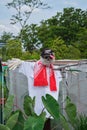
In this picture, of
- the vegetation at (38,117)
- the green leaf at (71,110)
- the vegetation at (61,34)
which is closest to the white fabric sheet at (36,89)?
the vegetation at (38,117)

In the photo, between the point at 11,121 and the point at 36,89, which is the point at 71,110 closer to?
the point at 36,89

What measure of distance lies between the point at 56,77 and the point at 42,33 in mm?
22611

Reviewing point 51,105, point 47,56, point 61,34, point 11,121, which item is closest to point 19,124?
point 11,121

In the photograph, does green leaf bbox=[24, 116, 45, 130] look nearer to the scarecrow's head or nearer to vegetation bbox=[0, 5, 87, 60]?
the scarecrow's head

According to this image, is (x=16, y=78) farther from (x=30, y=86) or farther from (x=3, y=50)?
(x=3, y=50)

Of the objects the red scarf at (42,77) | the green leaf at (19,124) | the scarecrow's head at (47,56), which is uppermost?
the scarecrow's head at (47,56)

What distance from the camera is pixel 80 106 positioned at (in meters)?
5.19

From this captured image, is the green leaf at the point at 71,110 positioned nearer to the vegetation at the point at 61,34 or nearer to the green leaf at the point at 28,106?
the green leaf at the point at 28,106

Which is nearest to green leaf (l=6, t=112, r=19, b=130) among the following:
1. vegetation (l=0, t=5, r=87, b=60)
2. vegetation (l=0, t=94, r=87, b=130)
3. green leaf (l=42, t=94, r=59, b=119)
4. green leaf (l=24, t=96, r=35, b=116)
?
vegetation (l=0, t=94, r=87, b=130)

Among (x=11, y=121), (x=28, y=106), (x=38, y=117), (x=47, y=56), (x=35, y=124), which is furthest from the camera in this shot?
(x=47, y=56)

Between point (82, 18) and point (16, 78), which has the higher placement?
point (82, 18)

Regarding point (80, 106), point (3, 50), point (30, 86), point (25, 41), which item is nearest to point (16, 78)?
point (30, 86)

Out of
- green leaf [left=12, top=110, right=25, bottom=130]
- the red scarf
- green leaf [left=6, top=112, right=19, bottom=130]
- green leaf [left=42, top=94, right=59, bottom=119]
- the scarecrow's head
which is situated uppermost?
the scarecrow's head

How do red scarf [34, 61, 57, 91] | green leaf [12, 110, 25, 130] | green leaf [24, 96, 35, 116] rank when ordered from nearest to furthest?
green leaf [12, 110, 25, 130] < green leaf [24, 96, 35, 116] < red scarf [34, 61, 57, 91]
